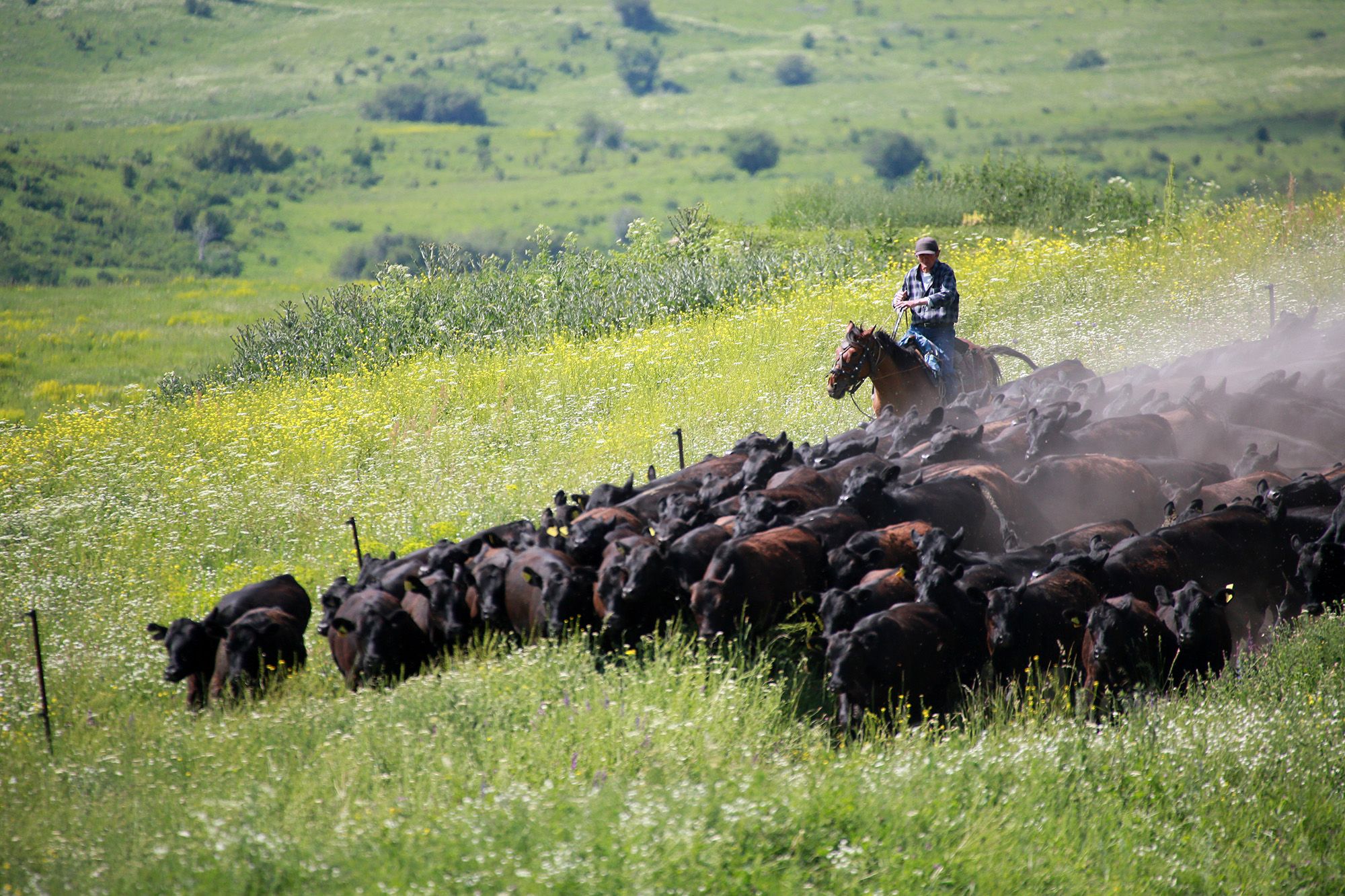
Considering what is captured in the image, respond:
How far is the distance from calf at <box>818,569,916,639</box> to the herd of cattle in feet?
0.06

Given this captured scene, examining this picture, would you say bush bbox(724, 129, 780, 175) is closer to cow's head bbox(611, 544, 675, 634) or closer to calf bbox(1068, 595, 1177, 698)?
cow's head bbox(611, 544, 675, 634)

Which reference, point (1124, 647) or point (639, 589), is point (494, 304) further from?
point (1124, 647)

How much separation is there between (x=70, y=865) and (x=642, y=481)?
8.67 m

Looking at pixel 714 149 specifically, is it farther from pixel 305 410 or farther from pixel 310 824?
pixel 310 824

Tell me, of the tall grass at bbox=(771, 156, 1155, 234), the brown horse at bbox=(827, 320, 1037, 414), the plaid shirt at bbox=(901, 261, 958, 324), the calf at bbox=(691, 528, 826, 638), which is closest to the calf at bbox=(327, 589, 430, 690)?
the calf at bbox=(691, 528, 826, 638)

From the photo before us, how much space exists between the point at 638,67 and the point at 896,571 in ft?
504

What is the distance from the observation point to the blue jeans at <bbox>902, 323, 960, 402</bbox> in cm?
1438

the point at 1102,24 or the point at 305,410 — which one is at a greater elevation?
the point at 1102,24

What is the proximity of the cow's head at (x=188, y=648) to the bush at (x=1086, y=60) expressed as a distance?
A: 14360 centimetres

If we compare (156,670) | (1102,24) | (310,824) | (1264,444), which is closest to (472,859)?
(310,824)

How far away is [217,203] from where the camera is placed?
86938 millimetres

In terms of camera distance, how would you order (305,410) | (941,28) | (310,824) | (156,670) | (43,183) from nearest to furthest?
(310,824)
(156,670)
(305,410)
(43,183)
(941,28)

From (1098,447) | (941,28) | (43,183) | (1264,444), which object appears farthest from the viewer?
(941,28)

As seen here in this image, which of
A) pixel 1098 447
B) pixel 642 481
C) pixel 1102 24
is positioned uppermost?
pixel 1102 24
